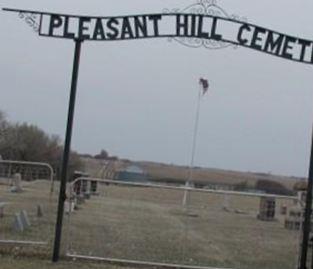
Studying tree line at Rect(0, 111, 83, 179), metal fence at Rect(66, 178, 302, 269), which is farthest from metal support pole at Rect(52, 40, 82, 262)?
tree line at Rect(0, 111, 83, 179)

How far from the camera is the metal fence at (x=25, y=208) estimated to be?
14.4m

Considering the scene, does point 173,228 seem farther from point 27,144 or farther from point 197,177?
point 27,144

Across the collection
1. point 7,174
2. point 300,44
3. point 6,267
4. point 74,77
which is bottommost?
point 6,267

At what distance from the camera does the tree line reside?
43906mm

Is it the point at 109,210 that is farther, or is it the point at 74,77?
the point at 109,210

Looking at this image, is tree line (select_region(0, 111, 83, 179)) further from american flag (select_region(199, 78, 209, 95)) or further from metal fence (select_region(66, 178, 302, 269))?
metal fence (select_region(66, 178, 302, 269))

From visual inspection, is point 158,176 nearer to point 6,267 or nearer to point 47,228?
point 47,228

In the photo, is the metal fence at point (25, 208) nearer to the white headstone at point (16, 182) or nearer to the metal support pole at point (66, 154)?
the white headstone at point (16, 182)

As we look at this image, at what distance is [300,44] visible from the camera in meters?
11.9

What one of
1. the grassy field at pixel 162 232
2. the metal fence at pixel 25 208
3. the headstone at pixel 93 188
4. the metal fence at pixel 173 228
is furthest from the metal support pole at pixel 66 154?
the headstone at pixel 93 188

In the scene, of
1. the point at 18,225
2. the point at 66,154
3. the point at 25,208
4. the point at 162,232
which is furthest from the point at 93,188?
the point at 25,208

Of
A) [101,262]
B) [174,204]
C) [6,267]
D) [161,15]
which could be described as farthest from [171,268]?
[174,204]

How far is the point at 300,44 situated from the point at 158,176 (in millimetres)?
16879

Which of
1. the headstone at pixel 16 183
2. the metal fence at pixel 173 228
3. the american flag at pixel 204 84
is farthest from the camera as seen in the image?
the american flag at pixel 204 84
